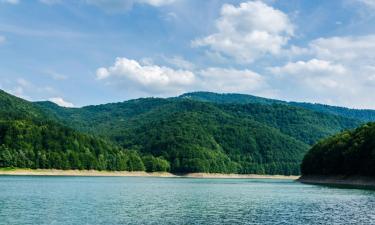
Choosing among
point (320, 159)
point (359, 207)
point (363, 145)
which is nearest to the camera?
point (359, 207)

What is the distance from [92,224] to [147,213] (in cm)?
1239

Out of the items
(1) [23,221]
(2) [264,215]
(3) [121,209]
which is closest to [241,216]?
(2) [264,215]

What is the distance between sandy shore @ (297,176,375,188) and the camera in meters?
138

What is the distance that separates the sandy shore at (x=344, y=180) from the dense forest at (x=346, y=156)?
53.1 inches

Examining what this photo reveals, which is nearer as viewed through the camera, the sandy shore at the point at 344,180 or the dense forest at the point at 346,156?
the sandy shore at the point at 344,180

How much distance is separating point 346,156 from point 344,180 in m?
6.98

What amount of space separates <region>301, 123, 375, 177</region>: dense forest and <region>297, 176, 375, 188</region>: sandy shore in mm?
1349

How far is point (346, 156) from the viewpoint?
500 ft

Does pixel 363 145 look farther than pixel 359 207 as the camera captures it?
Yes

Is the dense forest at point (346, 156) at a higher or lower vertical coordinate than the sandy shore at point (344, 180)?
higher

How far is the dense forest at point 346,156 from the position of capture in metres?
143

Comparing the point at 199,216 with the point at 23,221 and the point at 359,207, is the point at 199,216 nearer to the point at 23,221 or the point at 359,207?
the point at 23,221

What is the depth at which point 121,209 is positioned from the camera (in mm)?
69438

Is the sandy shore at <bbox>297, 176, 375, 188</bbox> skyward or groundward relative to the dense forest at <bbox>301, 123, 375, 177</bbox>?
groundward
